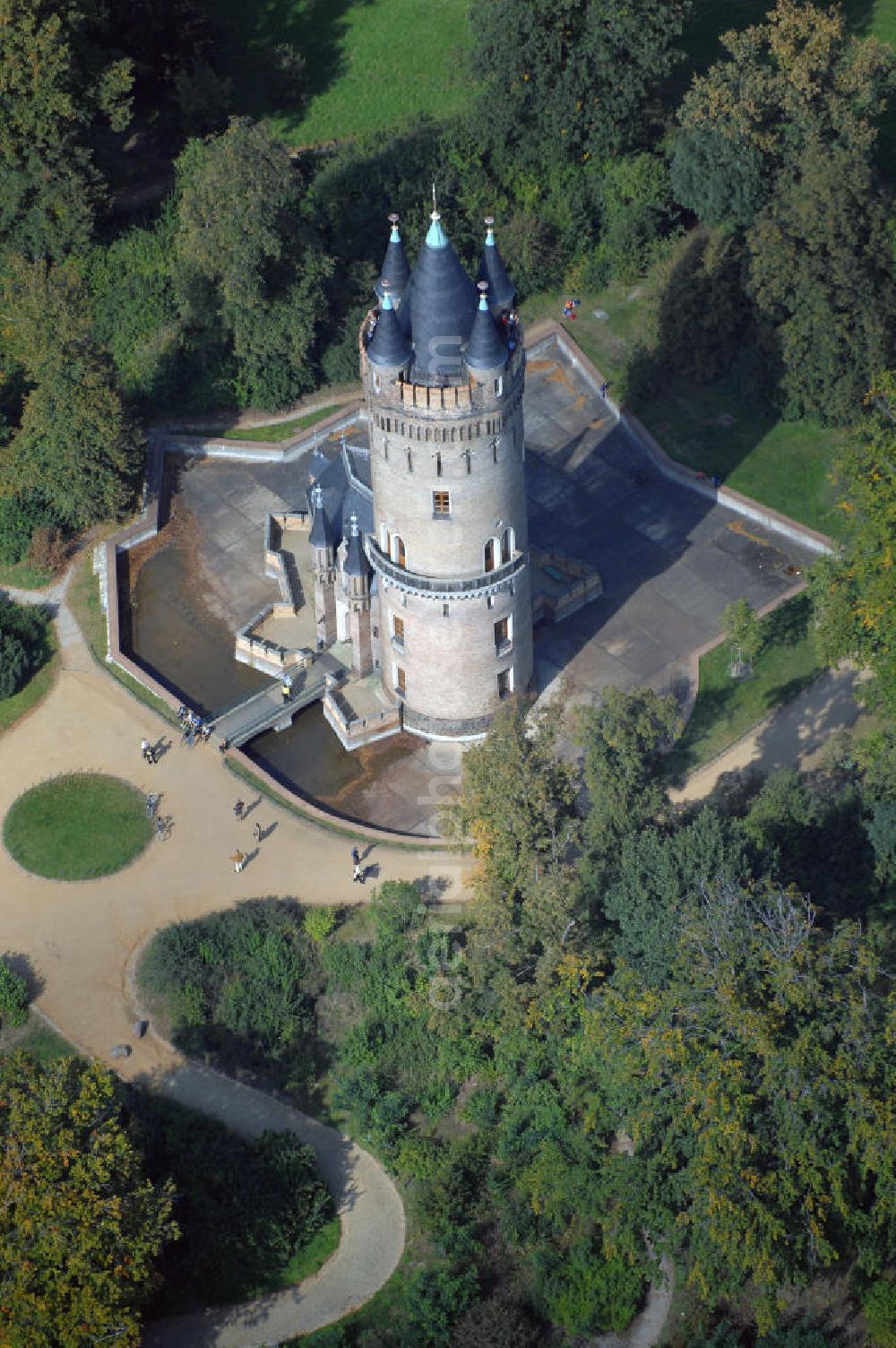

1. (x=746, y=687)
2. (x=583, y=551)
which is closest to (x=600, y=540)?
(x=583, y=551)

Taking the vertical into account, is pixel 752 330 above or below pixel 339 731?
above

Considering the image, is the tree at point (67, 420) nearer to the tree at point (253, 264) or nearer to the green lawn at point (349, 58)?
the tree at point (253, 264)

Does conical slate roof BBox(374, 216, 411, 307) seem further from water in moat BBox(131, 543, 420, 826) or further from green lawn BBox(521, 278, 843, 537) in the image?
green lawn BBox(521, 278, 843, 537)

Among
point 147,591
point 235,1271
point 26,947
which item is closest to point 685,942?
point 235,1271

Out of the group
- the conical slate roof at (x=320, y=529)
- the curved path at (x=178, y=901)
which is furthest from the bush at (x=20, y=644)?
the conical slate roof at (x=320, y=529)

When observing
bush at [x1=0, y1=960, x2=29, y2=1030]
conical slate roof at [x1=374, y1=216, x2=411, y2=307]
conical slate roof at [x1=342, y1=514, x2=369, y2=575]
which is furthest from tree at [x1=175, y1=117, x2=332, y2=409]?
bush at [x1=0, y1=960, x2=29, y2=1030]

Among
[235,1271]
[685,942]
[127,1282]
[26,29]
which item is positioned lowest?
[235,1271]

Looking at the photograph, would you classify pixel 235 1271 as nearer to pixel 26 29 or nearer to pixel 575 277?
pixel 575 277
